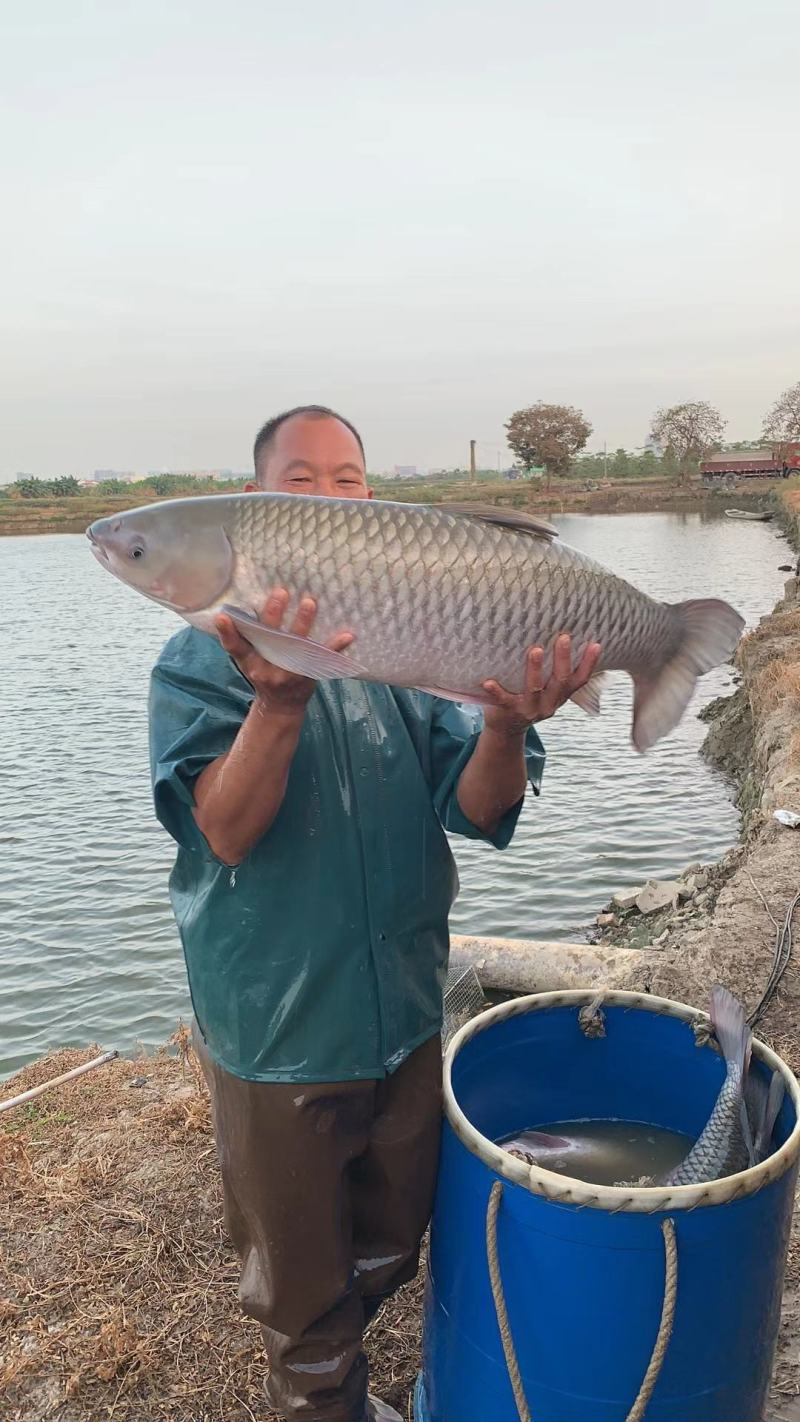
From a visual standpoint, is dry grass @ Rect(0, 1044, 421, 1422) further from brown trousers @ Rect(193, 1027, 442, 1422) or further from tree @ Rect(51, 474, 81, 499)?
tree @ Rect(51, 474, 81, 499)

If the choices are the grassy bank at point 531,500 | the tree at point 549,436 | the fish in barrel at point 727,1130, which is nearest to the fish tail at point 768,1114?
the fish in barrel at point 727,1130

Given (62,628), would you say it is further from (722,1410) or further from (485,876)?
(722,1410)

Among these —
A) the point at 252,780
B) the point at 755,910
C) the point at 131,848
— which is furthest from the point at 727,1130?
the point at 131,848

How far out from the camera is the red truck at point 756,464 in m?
75.4

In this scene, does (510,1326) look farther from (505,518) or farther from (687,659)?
(505,518)

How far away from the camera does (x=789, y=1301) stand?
3.02 metres

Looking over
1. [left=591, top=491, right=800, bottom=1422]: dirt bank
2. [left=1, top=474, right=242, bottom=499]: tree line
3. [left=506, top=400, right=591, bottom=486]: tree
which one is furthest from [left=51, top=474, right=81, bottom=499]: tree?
[left=591, top=491, right=800, bottom=1422]: dirt bank

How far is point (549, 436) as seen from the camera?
102m

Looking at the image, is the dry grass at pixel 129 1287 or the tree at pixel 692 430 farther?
the tree at pixel 692 430

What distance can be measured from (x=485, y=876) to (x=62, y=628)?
65.9ft

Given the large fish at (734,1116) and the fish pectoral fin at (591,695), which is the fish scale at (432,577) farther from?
the large fish at (734,1116)

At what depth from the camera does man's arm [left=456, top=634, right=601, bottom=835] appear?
2191 millimetres

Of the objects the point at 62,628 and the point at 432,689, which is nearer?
the point at 432,689

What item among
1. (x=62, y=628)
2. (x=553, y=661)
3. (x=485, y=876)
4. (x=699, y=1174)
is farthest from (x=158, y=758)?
(x=62, y=628)
